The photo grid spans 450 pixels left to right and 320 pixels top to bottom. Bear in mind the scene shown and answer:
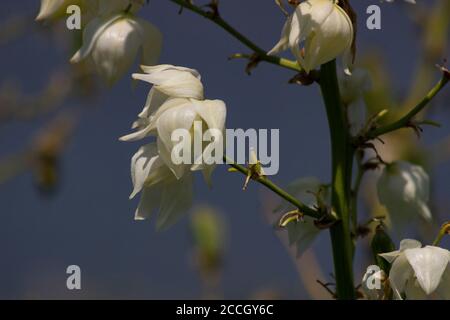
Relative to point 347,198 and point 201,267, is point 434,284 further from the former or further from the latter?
point 201,267

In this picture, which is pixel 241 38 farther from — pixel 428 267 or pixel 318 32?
pixel 428 267

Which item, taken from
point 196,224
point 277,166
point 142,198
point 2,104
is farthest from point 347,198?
point 2,104

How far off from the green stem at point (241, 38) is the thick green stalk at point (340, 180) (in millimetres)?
44

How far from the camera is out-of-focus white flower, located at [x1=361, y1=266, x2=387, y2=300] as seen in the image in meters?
1.15

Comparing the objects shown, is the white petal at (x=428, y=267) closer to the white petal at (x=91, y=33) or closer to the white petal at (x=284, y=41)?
the white petal at (x=284, y=41)

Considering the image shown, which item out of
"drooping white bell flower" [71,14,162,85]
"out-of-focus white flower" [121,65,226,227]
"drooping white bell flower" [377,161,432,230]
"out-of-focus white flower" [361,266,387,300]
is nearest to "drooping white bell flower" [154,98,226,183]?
"out-of-focus white flower" [121,65,226,227]

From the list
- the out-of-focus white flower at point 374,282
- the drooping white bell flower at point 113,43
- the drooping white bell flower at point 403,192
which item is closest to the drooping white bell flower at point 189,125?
the drooping white bell flower at point 113,43

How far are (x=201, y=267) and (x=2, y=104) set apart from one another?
2.56ft

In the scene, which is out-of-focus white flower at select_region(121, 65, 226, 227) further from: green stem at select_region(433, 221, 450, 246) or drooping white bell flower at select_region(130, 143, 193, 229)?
green stem at select_region(433, 221, 450, 246)

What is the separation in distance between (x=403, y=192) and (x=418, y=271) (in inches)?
10.1

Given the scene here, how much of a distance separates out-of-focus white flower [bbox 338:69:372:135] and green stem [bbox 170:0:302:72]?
18 cm

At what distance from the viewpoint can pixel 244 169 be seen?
3.67ft

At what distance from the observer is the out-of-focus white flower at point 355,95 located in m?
1.38

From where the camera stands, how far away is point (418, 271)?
111cm
